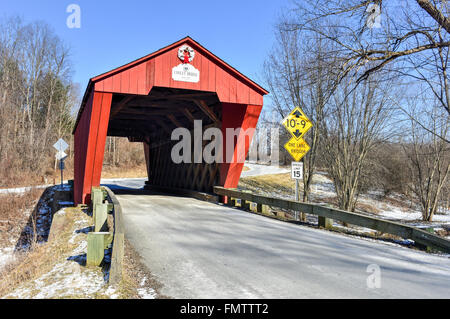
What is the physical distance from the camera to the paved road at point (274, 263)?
Answer: 11.2 ft

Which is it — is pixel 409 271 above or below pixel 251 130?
below

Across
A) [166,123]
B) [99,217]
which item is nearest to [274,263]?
[99,217]

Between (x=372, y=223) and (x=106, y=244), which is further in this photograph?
(x=372, y=223)

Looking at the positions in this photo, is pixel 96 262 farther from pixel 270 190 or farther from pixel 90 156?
pixel 270 190

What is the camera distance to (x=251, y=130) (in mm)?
10812

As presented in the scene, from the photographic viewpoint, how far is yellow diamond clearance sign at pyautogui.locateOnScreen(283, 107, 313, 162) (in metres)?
9.05

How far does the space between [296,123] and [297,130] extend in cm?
19

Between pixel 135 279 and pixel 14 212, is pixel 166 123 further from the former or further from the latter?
pixel 135 279

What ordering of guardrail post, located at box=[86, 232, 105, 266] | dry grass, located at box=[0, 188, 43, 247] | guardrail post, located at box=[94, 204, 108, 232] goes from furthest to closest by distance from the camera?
dry grass, located at box=[0, 188, 43, 247]
guardrail post, located at box=[94, 204, 108, 232]
guardrail post, located at box=[86, 232, 105, 266]

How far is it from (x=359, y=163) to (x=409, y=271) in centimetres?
1131

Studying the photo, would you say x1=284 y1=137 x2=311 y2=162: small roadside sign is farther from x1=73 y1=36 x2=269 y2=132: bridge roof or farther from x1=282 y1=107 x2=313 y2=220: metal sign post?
x1=73 y1=36 x2=269 y2=132: bridge roof

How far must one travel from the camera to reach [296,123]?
922 centimetres

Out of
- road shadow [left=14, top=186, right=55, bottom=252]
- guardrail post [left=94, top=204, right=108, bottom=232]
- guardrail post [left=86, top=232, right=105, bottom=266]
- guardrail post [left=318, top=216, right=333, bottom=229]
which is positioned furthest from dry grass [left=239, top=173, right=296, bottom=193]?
guardrail post [left=86, top=232, right=105, bottom=266]
